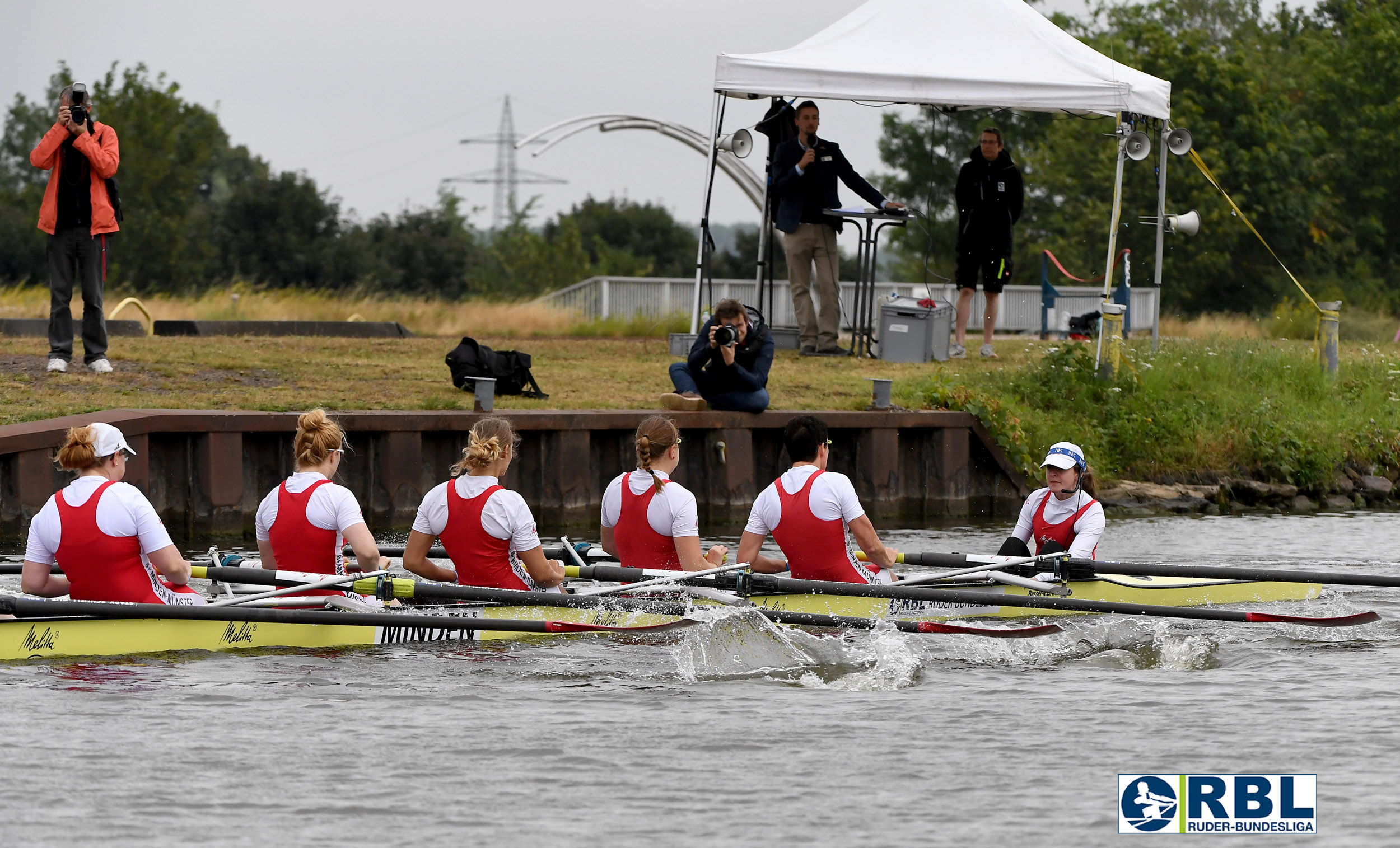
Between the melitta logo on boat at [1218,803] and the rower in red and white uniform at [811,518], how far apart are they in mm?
2550

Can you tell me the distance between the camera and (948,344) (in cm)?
1878

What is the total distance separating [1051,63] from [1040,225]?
32132 millimetres

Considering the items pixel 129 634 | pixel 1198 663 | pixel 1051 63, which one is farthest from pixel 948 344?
pixel 129 634

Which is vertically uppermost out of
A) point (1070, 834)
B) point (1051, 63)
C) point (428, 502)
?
point (1051, 63)

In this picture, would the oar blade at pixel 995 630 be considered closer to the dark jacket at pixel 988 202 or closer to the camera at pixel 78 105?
the camera at pixel 78 105

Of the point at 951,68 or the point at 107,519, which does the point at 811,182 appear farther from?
the point at 107,519

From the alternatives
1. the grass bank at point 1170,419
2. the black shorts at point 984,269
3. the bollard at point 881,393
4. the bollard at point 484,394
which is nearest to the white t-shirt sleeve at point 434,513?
the bollard at point 484,394

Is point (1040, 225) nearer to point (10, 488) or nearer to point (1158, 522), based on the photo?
point (1158, 522)

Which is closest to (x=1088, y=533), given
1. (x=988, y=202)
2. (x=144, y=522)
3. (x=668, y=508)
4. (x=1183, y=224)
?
(x=668, y=508)

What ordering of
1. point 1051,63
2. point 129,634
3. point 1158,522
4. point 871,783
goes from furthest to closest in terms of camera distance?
point 1051,63 → point 1158,522 → point 129,634 → point 871,783

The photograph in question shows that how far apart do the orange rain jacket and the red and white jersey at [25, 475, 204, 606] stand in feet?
21.1

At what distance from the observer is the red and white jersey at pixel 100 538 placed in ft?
24.7

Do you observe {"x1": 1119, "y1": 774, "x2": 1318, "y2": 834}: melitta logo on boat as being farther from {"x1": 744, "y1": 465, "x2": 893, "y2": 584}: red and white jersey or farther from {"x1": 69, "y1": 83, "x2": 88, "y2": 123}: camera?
{"x1": 69, "y1": 83, "x2": 88, "y2": 123}: camera

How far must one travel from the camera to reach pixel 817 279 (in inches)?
722
